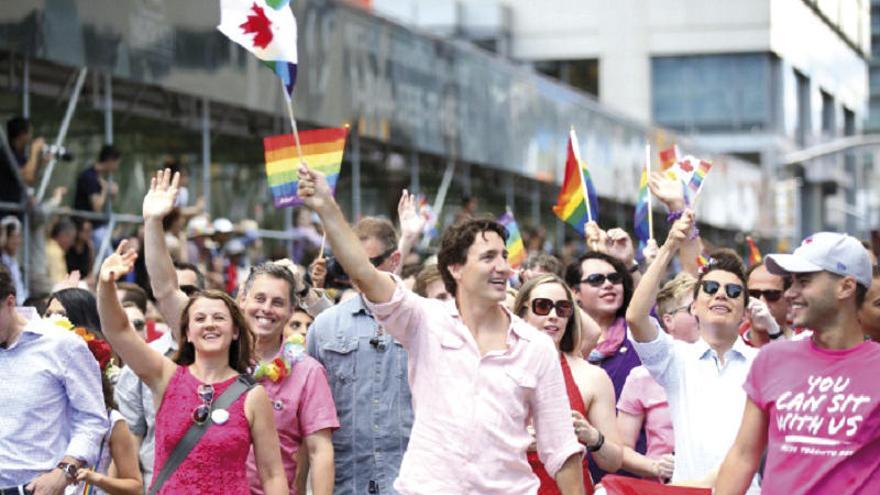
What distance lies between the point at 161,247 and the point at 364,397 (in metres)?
1.29

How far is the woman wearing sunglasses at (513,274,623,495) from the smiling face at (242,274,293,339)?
1.09 m

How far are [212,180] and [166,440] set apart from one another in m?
12.1

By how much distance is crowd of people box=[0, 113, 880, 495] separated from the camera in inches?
261

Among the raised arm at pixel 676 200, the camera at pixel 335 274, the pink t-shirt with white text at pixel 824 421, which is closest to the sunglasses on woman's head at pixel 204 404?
the camera at pixel 335 274

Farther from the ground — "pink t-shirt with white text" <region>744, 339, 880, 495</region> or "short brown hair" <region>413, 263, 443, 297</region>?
"short brown hair" <region>413, 263, 443, 297</region>

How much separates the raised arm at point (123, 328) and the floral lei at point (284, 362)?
0.52 metres

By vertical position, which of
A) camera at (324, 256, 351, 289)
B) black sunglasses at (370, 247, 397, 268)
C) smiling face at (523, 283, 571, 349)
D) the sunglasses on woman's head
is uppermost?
black sunglasses at (370, 247, 397, 268)

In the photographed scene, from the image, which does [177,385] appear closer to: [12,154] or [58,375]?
[58,375]

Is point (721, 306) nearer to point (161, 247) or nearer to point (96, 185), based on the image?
point (161, 247)

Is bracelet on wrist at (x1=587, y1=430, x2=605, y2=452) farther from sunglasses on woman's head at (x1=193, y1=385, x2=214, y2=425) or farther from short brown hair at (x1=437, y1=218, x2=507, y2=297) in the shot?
sunglasses on woman's head at (x1=193, y1=385, x2=214, y2=425)

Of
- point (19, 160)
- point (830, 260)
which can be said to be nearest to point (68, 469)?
point (830, 260)

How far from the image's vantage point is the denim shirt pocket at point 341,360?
356 inches

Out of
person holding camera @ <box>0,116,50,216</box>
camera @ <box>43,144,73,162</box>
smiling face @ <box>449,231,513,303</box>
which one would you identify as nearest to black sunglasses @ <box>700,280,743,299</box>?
smiling face @ <box>449,231,513,303</box>

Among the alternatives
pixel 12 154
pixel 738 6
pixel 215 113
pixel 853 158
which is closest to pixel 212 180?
pixel 215 113
